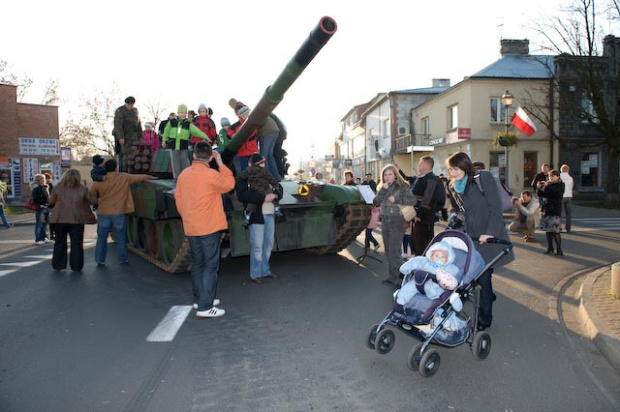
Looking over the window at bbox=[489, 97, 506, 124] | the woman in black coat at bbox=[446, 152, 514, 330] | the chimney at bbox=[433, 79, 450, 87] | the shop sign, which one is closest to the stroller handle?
the woman in black coat at bbox=[446, 152, 514, 330]

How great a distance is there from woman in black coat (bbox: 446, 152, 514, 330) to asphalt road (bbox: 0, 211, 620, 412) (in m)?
0.42

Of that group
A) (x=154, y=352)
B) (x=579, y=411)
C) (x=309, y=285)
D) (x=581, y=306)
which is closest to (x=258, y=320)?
(x=154, y=352)

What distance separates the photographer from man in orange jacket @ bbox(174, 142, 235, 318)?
529cm

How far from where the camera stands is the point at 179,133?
343 inches

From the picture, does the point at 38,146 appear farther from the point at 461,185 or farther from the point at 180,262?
the point at 461,185

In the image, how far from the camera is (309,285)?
6.84m

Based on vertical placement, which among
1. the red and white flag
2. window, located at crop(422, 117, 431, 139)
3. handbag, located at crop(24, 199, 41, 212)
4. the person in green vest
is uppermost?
window, located at crop(422, 117, 431, 139)

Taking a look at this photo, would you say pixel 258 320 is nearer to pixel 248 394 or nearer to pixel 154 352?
pixel 154 352

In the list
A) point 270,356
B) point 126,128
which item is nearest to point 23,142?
point 126,128

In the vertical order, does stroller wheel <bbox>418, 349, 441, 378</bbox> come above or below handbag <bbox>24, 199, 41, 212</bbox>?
below

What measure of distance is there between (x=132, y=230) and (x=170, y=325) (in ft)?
18.5

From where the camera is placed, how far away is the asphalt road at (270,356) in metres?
3.38

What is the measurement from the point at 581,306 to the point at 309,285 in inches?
128

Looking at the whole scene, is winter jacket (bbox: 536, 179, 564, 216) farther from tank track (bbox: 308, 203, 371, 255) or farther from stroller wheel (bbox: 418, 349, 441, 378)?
stroller wheel (bbox: 418, 349, 441, 378)
